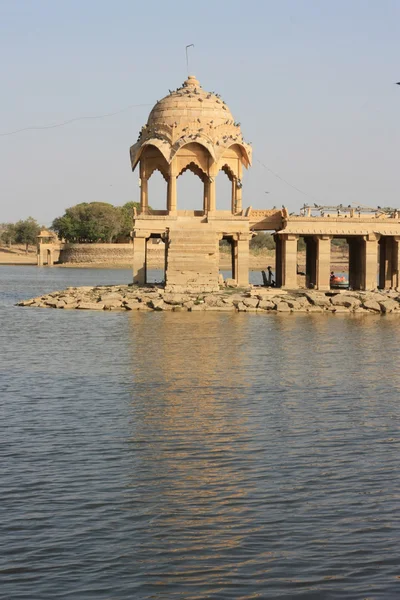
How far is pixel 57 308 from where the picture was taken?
43844 mm

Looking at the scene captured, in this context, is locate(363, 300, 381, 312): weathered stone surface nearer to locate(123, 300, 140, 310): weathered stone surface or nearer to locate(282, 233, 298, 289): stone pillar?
locate(282, 233, 298, 289): stone pillar

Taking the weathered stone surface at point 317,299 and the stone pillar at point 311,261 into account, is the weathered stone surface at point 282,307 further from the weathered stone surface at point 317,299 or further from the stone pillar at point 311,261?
the stone pillar at point 311,261

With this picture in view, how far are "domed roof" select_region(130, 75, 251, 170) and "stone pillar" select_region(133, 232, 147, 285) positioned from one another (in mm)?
3950

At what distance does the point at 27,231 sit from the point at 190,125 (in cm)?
9604

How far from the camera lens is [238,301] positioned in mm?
41719

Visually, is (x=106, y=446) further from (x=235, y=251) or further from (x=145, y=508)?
(x=235, y=251)

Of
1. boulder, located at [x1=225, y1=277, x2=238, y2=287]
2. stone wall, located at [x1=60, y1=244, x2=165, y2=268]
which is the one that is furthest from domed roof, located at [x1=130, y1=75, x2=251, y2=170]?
stone wall, located at [x1=60, y1=244, x2=165, y2=268]

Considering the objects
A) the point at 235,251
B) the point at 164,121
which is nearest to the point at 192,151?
the point at 164,121

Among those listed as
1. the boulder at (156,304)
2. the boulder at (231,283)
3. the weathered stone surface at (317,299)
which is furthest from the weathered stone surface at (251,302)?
the boulder at (231,283)

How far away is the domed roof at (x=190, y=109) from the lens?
155 ft

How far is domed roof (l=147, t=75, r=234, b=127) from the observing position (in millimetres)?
47250

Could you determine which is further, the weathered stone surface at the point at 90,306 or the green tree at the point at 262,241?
the green tree at the point at 262,241

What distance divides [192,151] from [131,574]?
39509 mm

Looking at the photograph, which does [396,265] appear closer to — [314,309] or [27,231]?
[314,309]
